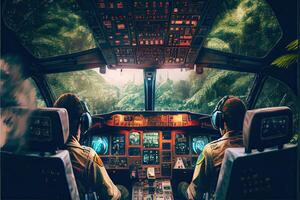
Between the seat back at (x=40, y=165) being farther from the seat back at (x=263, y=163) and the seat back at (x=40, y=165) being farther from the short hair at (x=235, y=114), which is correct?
the short hair at (x=235, y=114)

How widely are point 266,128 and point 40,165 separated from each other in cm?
120

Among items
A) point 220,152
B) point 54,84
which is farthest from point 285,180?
point 54,84

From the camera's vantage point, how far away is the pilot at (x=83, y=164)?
1962 millimetres

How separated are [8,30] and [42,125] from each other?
52.0 inches

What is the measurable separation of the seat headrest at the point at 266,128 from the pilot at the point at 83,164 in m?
1.20

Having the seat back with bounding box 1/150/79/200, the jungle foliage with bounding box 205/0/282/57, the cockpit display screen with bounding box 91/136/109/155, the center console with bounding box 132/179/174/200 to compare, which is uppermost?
the jungle foliage with bounding box 205/0/282/57

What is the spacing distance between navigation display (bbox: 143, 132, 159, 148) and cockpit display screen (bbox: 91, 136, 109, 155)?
0.51 meters

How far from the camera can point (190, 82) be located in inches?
239

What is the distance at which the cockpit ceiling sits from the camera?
1.69m

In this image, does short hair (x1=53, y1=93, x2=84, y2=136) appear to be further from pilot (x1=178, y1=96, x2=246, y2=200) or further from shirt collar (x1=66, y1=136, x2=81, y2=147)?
pilot (x1=178, y1=96, x2=246, y2=200)

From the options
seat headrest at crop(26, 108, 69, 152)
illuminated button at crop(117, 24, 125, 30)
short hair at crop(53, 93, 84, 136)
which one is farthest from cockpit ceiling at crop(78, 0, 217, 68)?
seat headrest at crop(26, 108, 69, 152)

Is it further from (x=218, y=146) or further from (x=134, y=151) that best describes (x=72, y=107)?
(x=134, y=151)

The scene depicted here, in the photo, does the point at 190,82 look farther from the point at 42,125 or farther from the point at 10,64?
the point at 42,125

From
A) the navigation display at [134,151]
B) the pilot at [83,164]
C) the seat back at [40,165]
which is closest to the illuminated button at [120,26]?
the pilot at [83,164]
